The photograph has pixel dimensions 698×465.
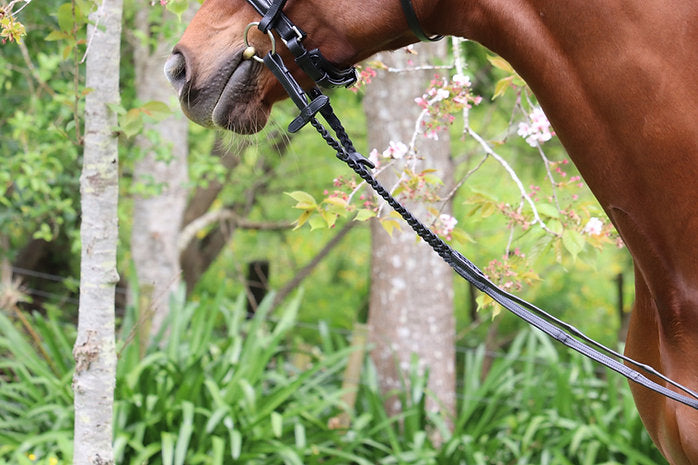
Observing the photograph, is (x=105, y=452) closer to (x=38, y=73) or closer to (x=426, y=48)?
(x=38, y=73)

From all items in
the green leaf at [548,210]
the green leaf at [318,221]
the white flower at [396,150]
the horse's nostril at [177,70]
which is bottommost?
the green leaf at [318,221]

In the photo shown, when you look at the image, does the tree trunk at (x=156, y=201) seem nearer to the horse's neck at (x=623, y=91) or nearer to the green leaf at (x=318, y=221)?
the green leaf at (x=318, y=221)

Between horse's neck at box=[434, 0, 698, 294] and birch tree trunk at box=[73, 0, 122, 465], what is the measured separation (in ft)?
4.96

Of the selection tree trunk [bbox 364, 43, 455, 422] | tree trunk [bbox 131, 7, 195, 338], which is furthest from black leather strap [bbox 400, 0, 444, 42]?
tree trunk [bbox 131, 7, 195, 338]

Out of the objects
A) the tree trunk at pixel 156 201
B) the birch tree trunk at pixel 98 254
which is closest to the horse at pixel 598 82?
the birch tree trunk at pixel 98 254

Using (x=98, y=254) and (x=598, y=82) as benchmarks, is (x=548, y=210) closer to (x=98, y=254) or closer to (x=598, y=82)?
(x=598, y=82)

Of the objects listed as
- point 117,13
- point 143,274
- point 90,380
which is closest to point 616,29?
point 117,13

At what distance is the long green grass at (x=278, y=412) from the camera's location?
3.94 metres

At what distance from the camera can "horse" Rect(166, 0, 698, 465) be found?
1514mm

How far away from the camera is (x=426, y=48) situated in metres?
4.94

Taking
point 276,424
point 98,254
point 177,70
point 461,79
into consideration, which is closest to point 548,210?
point 461,79

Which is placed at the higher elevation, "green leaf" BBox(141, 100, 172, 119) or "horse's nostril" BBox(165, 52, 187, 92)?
"green leaf" BBox(141, 100, 172, 119)

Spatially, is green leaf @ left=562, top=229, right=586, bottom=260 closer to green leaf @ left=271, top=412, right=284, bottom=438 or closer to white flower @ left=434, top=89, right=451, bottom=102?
white flower @ left=434, top=89, right=451, bottom=102

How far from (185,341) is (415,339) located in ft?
4.94
